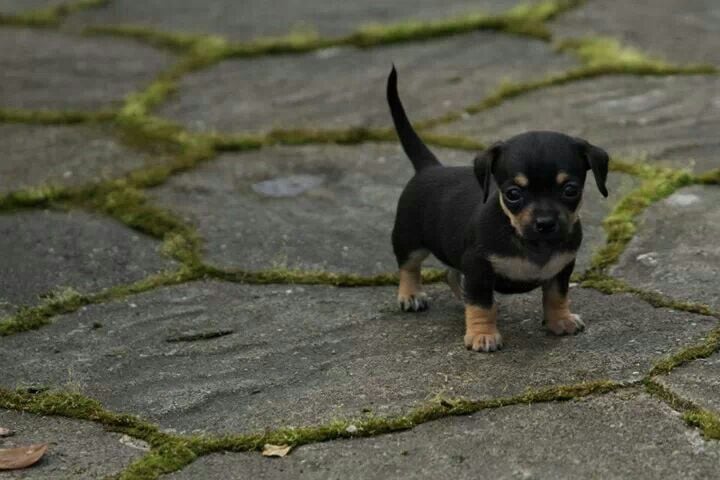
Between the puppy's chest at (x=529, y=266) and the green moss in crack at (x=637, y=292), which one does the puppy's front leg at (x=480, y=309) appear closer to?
the puppy's chest at (x=529, y=266)

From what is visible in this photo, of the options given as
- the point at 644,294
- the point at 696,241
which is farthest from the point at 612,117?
the point at 644,294

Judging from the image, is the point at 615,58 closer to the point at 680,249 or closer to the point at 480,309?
the point at 680,249

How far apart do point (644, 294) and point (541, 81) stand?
93.5 inches

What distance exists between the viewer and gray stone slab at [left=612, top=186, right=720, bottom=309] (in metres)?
4.11

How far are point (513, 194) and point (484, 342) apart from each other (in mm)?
457

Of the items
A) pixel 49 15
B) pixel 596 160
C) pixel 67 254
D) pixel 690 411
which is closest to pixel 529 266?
pixel 596 160

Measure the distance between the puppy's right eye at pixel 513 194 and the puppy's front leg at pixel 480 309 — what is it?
0.82 ft

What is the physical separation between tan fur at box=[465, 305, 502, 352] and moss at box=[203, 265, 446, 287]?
687 millimetres

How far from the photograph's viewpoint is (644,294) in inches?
161

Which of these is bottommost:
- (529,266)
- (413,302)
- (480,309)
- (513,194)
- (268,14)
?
(413,302)

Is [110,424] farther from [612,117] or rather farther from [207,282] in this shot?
[612,117]

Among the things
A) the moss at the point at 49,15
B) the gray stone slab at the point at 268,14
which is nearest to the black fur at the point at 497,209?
the gray stone slab at the point at 268,14

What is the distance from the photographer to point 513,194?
3.68m

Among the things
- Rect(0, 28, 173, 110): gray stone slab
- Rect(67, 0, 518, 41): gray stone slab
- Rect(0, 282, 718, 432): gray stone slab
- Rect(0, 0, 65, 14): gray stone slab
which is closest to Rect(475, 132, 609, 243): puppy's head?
Rect(0, 282, 718, 432): gray stone slab
